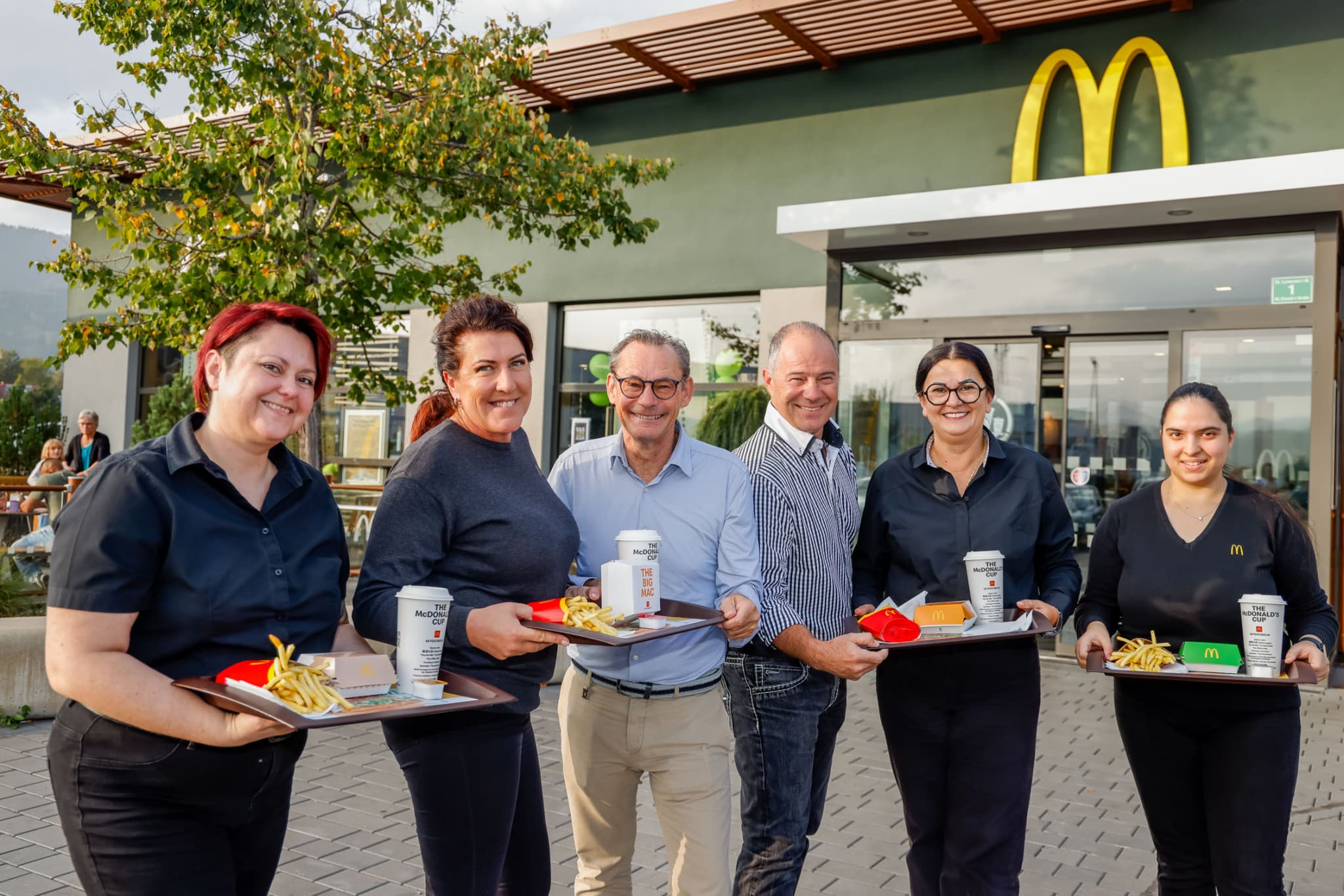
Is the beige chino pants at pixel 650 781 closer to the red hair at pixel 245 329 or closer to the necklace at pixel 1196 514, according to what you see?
the red hair at pixel 245 329

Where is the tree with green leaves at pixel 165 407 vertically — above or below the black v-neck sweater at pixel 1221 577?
above

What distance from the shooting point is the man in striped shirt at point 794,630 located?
9.98 ft

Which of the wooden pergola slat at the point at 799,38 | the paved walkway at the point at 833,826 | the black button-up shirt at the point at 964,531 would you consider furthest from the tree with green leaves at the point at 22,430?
the black button-up shirt at the point at 964,531

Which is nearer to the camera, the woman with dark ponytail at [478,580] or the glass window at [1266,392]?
the woman with dark ponytail at [478,580]

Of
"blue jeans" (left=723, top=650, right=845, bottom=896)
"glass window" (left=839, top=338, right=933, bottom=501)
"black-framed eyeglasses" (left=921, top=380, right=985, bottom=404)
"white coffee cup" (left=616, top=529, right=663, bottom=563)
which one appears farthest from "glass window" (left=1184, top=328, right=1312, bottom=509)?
"white coffee cup" (left=616, top=529, right=663, bottom=563)

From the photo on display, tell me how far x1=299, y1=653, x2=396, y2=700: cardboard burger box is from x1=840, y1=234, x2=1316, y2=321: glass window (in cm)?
857

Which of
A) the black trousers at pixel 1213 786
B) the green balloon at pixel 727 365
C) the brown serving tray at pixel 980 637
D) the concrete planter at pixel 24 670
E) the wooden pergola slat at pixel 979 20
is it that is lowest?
the concrete planter at pixel 24 670

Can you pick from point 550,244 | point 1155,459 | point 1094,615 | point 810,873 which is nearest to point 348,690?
point 1094,615

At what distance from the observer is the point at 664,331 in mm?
11328

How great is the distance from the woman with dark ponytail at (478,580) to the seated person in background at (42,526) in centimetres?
478

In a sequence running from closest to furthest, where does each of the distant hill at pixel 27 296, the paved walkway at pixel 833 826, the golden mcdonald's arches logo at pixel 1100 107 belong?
the paved walkway at pixel 833 826
the golden mcdonald's arches logo at pixel 1100 107
the distant hill at pixel 27 296

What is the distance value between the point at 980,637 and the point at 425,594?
1558 mm

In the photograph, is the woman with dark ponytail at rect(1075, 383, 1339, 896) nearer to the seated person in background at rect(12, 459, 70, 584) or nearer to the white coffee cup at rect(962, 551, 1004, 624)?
the white coffee cup at rect(962, 551, 1004, 624)

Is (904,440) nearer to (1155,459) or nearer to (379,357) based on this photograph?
(1155,459)
